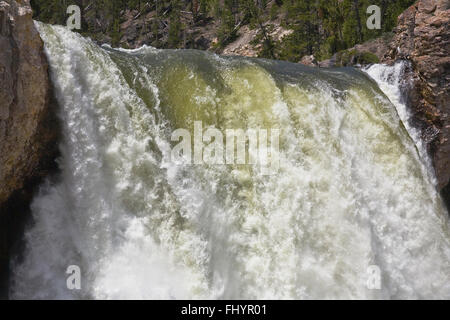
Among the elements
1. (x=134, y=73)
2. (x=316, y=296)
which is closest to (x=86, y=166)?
(x=134, y=73)

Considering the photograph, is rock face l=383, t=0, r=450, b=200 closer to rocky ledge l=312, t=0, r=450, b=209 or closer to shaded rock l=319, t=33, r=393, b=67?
rocky ledge l=312, t=0, r=450, b=209

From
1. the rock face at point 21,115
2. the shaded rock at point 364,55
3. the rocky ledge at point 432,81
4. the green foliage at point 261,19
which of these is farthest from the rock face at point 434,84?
the green foliage at point 261,19

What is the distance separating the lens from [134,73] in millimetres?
7094

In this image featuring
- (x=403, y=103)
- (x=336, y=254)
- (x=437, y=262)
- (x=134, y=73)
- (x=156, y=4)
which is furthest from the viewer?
(x=156, y=4)

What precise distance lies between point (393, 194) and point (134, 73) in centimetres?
483

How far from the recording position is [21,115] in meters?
5.73

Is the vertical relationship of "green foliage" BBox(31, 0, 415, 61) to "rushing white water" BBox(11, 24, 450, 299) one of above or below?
above

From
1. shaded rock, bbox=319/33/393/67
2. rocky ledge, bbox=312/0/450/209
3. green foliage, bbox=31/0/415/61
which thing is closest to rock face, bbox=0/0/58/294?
rocky ledge, bbox=312/0/450/209

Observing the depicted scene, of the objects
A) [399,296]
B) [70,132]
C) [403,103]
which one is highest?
[403,103]

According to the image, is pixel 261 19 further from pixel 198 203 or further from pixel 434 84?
pixel 198 203

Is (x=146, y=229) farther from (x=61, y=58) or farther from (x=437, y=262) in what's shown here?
(x=437, y=262)

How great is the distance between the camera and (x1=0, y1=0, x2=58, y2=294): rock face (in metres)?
5.46

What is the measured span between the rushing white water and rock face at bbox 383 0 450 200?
2.21 m

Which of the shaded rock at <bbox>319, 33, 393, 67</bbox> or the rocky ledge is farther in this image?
the shaded rock at <bbox>319, 33, 393, 67</bbox>
